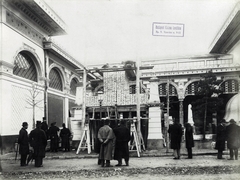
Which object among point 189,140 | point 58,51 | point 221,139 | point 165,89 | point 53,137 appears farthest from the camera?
point 165,89

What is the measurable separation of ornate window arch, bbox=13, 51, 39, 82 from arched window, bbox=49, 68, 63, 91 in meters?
2.97

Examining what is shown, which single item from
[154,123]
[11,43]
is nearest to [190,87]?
[154,123]

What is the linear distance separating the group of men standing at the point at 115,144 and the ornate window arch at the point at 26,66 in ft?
27.9

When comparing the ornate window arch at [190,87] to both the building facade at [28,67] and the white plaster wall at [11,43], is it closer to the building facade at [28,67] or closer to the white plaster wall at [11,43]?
the building facade at [28,67]

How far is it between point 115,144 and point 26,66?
1034cm

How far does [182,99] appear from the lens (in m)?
28.7

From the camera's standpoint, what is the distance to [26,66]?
17.7 meters

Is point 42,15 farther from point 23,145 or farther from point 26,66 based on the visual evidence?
point 23,145

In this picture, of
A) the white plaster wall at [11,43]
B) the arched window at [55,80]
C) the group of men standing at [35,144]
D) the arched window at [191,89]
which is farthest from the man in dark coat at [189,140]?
the arched window at [191,89]

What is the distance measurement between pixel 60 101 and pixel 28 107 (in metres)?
6.91

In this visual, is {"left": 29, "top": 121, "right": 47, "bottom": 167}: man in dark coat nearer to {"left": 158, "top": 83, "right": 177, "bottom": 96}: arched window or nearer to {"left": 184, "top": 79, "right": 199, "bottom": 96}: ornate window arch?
{"left": 158, "top": 83, "right": 177, "bottom": 96}: arched window

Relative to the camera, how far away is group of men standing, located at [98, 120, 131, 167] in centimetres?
934

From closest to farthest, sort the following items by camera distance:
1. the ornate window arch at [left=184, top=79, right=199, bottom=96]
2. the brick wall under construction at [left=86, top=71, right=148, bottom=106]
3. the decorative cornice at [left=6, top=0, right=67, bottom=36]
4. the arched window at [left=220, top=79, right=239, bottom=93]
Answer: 1. the brick wall under construction at [left=86, top=71, right=148, bottom=106]
2. the decorative cornice at [left=6, top=0, right=67, bottom=36]
3. the arched window at [left=220, top=79, right=239, bottom=93]
4. the ornate window arch at [left=184, top=79, right=199, bottom=96]

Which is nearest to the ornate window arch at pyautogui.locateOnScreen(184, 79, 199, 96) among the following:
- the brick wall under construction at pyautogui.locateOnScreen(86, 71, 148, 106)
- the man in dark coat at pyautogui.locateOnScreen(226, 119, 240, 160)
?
the brick wall under construction at pyautogui.locateOnScreen(86, 71, 148, 106)
